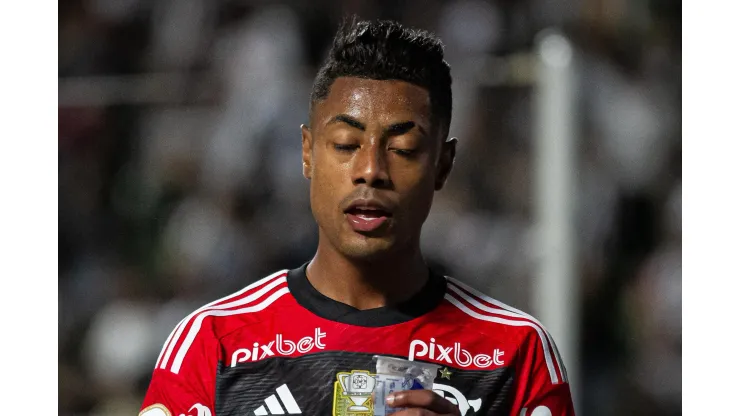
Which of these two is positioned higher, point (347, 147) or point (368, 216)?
point (347, 147)

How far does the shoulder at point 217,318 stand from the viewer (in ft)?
6.79

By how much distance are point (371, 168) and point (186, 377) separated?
589mm

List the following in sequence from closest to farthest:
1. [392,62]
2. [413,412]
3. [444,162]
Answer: [413,412], [392,62], [444,162]

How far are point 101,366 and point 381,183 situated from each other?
109 inches

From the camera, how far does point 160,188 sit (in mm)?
4531

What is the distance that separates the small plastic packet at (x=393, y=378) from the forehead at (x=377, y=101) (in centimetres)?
52

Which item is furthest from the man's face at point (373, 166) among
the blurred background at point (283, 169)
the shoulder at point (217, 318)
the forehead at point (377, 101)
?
the blurred background at point (283, 169)

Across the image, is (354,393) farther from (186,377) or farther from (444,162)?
(444,162)

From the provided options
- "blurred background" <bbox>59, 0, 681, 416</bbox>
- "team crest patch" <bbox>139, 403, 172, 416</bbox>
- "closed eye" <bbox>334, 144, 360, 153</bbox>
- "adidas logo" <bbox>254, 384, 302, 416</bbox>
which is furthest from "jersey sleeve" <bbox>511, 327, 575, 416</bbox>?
"blurred background" <bbox>59, 0, 681, 416</bbox>

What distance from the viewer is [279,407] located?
2.02 meters

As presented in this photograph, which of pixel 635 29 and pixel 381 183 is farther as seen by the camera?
pixel 635 29

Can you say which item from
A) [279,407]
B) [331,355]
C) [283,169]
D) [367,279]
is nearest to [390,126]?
[367,279]
